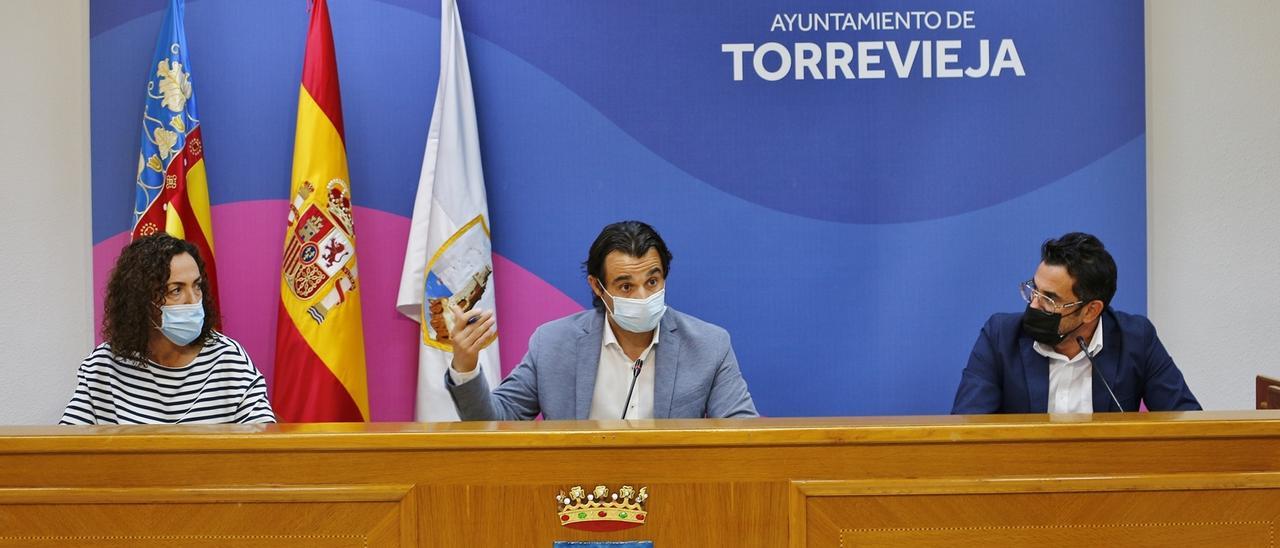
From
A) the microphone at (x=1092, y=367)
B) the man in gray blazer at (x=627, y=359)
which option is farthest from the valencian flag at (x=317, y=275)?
the microphone at (x=1092, y=367)

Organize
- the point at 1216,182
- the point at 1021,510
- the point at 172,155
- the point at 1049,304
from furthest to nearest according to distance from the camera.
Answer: the point at 1216,182, the point at 172,155, the point at 1049,304, the point at 1021,510

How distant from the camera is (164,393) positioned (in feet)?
7.59

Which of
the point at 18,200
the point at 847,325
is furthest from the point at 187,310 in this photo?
the point at 847,325

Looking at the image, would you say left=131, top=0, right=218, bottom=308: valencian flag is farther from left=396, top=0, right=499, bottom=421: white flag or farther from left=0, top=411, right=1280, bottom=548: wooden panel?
left=0, top=411, right=1280, bottom=548: wooden panel

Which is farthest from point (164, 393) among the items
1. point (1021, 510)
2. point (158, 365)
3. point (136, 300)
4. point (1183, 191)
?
point (1183, 191)

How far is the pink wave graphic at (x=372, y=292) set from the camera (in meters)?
3.26

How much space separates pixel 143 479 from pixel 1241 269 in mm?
3191

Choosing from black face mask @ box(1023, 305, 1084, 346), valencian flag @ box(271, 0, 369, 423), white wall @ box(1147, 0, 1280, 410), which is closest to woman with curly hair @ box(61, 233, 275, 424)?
valencian flag @ box(271, 0, 369, 423)

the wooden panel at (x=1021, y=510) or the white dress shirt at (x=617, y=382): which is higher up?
the white dress shirt at (x=617, y=382)

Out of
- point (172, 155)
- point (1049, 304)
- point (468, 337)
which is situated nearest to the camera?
point (468, 337)

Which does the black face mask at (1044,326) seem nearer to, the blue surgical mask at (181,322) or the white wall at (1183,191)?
the white wall at (1183,191)

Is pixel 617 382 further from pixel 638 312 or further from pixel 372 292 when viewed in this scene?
pixel 372 292

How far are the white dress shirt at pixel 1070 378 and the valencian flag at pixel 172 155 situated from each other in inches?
92.7

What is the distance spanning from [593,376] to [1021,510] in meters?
1.10
